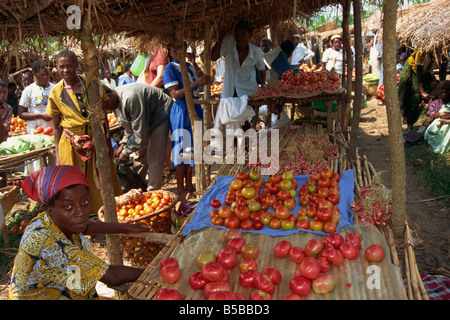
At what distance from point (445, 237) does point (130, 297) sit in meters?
3.60

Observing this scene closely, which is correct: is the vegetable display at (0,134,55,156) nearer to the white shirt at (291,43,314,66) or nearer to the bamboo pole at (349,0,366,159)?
the bamboo pole at (349,0,366,159)

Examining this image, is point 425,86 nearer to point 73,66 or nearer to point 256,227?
point 256,227

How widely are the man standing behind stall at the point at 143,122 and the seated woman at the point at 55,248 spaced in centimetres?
265

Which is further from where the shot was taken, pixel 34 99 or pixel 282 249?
pixel 34 99

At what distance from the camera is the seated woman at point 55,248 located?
1762 mm

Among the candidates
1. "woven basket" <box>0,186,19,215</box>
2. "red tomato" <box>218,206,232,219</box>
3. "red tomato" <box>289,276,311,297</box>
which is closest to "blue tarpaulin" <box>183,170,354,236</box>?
"red tomato" <box>218,206,232,219</box>

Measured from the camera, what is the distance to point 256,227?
260cm

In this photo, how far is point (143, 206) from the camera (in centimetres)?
382

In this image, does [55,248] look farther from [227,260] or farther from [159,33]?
[159,33]

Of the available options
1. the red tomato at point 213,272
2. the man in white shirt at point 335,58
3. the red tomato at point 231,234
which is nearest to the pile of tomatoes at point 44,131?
the red tomato at point 231,234

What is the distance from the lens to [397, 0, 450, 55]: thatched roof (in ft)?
23.1

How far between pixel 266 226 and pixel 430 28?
23.8 ft

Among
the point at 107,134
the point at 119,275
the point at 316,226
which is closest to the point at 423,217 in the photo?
the point at 316,226
